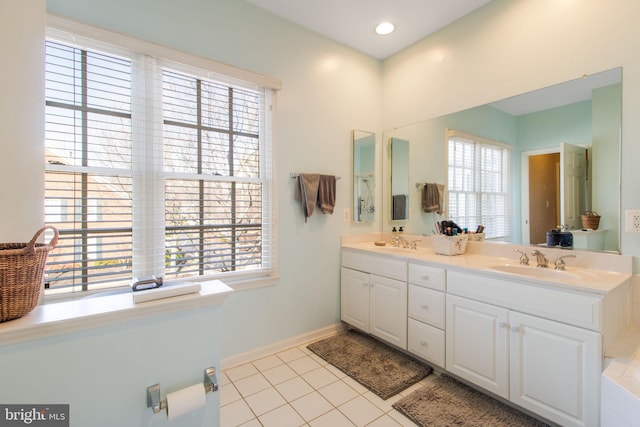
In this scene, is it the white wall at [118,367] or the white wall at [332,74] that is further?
the white wall at [332,74]

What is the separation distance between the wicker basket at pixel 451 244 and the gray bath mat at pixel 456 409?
96 centimetres

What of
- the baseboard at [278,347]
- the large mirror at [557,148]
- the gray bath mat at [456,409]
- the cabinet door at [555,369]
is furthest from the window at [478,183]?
the baseboard at [278,347]

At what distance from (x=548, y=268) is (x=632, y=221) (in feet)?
1.62

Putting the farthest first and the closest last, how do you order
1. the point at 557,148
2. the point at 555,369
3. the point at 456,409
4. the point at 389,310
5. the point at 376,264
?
the point at 376,264, the point at 389,310, the point at 557,148, the point at 456,409, the point at 555,369

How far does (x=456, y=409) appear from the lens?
1738 mm

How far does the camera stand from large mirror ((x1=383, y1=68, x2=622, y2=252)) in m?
1.74

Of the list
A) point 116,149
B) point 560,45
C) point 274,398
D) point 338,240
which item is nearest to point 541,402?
point 274,398

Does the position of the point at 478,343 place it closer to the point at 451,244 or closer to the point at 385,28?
the point at 451,244

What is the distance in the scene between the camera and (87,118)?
1.71m

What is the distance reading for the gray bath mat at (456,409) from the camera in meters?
1.63

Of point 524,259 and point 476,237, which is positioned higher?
point 476,237

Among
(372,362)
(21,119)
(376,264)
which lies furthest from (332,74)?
(372,362)

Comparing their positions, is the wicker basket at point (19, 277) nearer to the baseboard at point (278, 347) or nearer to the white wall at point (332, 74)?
the white wall at point (332, 74)

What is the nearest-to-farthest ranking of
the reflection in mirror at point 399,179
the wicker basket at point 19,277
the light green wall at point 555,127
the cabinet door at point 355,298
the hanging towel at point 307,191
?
1. the wicker basket at point 19,277
2. the light green wall at point 555,127
3. the hanging towel at point 307,191
4. the cabinet door at point 355,298
5. the reflection in mirror at point 399,179
